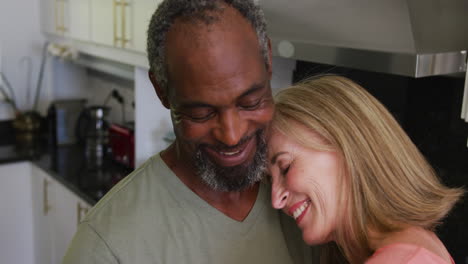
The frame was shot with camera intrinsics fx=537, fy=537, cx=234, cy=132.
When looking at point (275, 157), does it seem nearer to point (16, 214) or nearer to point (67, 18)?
point (67, 18)

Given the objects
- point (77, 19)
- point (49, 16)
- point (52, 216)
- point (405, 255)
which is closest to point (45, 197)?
point (52, 216)

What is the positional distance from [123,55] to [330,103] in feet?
5.13

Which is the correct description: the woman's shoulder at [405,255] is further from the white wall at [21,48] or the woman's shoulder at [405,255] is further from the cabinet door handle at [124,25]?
the white wall at [21,48]

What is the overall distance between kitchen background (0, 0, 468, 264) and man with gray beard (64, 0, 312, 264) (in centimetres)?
50

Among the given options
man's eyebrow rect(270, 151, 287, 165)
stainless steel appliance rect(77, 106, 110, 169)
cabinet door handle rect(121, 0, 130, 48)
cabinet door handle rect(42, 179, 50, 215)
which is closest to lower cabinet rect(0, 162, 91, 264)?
cabinet door handle rect(42, 179, 50, 215)

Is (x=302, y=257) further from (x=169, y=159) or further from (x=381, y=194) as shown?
(x=169, y=159)

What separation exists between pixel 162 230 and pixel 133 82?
2.13m

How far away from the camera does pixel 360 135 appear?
0.98 m

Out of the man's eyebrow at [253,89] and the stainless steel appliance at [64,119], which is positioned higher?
the man's eyebrow at [253,89]

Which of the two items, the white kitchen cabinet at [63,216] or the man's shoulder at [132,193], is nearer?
the man's shoulder at [132,193]

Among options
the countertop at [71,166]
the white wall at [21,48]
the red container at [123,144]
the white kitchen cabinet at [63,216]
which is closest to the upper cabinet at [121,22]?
the red container at [123,144]

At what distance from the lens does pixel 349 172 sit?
1.00 meters

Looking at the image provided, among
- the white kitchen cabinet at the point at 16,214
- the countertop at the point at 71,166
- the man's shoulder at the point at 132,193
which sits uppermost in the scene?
the man's shoulder at the point at 132,193

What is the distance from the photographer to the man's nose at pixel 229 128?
34.1 inches
